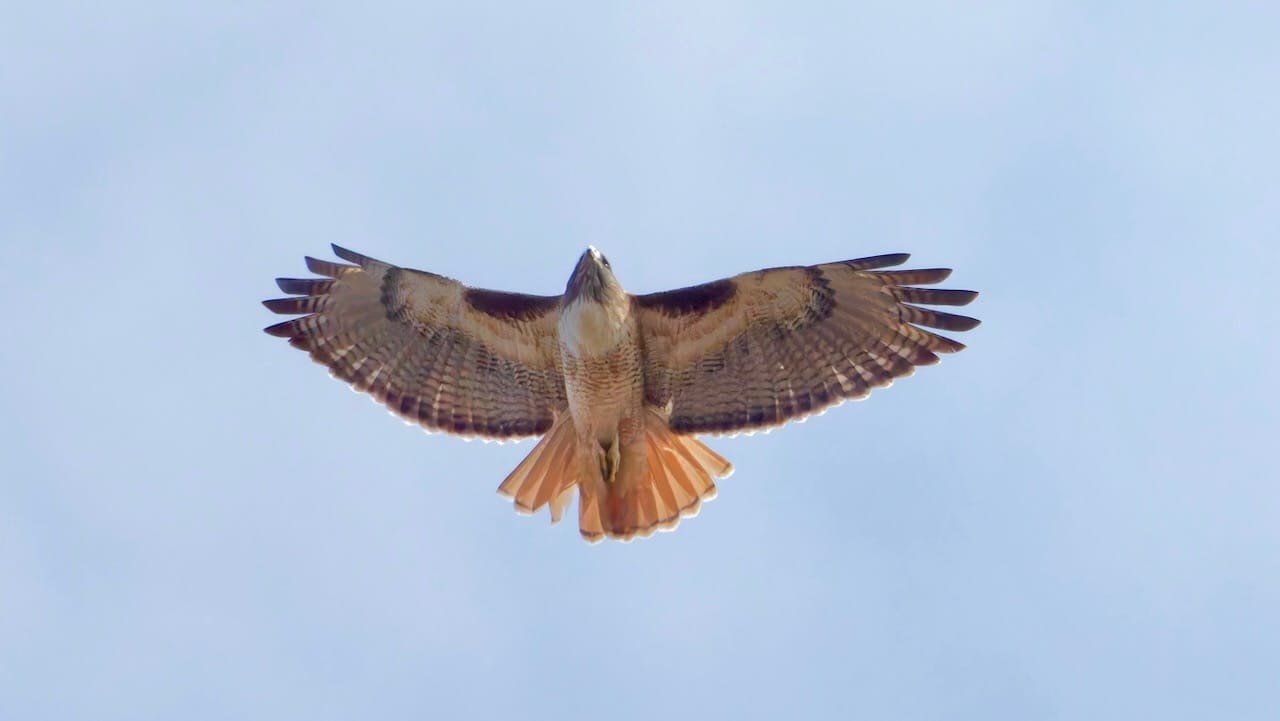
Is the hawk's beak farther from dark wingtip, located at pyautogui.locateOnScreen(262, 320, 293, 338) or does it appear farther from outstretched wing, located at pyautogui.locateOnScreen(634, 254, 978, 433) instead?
dark wingtip, located at pyautogui.locateOnScreen(262, 320, 293, 338)

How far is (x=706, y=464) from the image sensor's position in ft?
43.9

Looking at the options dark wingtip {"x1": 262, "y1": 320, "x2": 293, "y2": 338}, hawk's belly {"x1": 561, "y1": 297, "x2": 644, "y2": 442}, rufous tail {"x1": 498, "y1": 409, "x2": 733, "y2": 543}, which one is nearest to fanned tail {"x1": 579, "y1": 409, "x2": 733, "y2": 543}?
rufous tail {"x1": 498, "y1": 409, "x2": 733, "y2": 543}

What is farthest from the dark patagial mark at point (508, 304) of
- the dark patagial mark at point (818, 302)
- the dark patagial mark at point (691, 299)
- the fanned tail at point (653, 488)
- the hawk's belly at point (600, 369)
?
the dark patagial mark at point (818, 302)

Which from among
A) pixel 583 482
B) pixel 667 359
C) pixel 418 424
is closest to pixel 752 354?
pixel 667 359

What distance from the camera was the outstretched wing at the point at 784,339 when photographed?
12875mm

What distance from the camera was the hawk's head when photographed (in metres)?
12.3

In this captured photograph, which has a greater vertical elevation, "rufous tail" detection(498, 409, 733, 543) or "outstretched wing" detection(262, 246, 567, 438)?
"outstretched wing" detection(262, 246, 567, 438)

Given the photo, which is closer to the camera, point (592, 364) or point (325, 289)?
point (592, 364)

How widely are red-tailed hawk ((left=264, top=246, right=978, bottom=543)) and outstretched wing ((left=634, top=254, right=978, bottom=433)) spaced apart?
0.01 metres

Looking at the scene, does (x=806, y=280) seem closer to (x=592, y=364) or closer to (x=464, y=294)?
(x=592, y=364)

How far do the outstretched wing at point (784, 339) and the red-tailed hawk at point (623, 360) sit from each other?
0.03 feet

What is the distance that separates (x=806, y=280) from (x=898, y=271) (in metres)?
0.67

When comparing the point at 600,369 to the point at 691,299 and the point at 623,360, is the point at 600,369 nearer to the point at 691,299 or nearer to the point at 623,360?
the point at 623,360

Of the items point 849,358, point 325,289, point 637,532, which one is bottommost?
point 637,532
